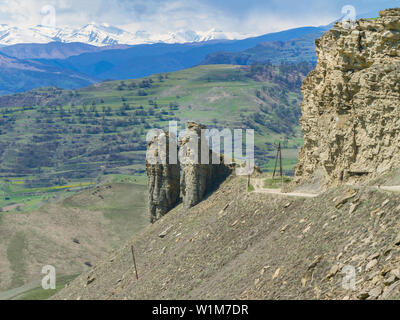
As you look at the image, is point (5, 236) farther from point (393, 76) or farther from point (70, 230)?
point (393, 76)

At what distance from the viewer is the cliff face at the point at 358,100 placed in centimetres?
5156

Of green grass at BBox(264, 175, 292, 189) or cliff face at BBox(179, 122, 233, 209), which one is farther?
cliff face at BBox(179, 122, 233, 209)

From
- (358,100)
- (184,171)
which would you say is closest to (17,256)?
(184,171)

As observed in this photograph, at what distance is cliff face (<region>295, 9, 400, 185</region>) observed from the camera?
169 ft

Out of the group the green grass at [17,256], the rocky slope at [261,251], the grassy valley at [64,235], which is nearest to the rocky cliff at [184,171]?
the rocky slope at [261,251]

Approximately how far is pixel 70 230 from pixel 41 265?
19.0 meters

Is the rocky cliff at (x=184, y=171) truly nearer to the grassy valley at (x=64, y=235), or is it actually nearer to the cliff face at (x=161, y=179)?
the cliff face at (x=161, y=179)

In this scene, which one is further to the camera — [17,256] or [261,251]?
[17,256]

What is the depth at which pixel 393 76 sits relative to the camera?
50.5 metres

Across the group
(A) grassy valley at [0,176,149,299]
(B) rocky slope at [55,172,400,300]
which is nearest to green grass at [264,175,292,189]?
(B) rocky slope at [55,172,400,300]

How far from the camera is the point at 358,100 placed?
5397cm

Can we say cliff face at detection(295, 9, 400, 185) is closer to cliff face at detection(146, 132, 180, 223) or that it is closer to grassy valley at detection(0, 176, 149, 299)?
cliff face at detection(146, 132, 180, 223)

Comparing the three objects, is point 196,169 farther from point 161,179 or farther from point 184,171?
point 161,179

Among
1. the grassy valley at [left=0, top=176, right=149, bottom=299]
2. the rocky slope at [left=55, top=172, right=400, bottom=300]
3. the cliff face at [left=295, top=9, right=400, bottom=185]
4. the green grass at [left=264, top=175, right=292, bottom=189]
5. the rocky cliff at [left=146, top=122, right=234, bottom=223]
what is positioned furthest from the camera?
the grassy valley at [left=0, top=176, right=149, bottom=299]
